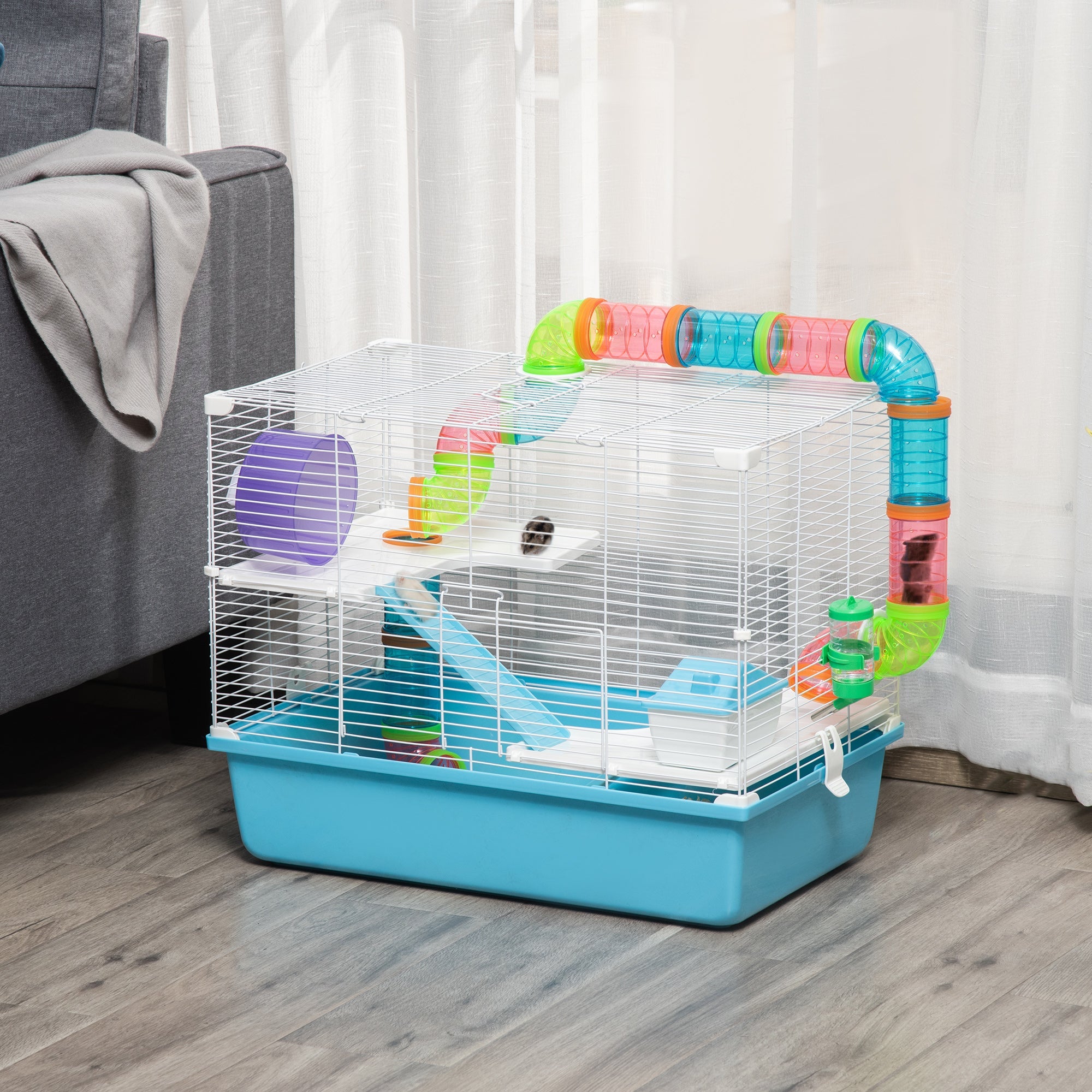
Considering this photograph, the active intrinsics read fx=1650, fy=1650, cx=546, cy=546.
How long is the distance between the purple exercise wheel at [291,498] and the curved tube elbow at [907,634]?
0.53 meters

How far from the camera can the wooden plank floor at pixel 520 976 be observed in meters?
1.26

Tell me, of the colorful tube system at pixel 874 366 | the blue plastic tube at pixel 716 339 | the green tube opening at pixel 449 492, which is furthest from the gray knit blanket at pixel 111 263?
the blue plastic tube at pixel 716 339

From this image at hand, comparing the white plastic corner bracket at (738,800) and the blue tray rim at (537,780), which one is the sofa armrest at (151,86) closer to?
the blue tray rim at (537,780)

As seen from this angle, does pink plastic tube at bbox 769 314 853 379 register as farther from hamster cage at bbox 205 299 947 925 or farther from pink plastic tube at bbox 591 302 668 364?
pink plastic tube at bbox 591 302 668 364

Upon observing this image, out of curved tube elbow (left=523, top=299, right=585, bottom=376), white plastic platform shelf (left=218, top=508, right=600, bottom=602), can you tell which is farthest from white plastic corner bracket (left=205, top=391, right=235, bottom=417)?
curved tube elbow (left=523, top=299, right=585, bottom=376)

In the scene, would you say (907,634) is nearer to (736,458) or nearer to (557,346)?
(736,458)

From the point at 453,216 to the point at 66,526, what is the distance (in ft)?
1.99

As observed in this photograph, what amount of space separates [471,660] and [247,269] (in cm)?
57

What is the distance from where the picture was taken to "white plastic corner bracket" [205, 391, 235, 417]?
62.2 inches

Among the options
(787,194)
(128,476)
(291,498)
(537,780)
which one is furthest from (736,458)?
(128,476)

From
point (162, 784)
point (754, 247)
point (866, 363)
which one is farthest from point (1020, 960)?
point (162, 784)

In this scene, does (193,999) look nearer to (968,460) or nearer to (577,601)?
(577,601)

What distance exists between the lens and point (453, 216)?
6.44 ft

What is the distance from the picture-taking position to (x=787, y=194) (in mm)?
1850
